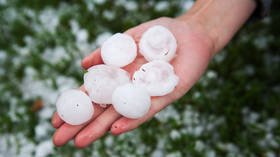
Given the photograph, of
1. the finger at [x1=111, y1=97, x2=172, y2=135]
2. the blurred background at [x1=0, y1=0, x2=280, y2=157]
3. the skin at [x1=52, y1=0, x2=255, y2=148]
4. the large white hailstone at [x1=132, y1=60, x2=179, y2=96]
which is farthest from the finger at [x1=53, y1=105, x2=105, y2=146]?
the blurred background at [x1=0, y1=0, x2=280, y2=157]

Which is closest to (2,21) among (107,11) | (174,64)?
(107,11)

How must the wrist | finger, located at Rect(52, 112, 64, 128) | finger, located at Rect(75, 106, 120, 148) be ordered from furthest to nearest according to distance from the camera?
the wrist < finger, located at Rect(52, 112, 64, 128) < finger, located at Rect(75, 106, 120, 148)

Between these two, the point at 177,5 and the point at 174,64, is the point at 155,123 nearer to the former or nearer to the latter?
the point at 174,64

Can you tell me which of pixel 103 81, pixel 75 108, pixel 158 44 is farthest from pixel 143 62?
pixel 75 108

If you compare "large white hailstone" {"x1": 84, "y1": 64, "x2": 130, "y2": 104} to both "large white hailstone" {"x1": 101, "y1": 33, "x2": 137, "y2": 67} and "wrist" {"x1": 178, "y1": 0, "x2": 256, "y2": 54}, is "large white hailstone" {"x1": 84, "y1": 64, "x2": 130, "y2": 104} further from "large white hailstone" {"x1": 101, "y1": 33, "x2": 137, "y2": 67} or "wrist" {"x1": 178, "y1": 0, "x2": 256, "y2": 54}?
"wrist" {"x1": 178, "y1": 0, "x2": 256, "y2": 54}

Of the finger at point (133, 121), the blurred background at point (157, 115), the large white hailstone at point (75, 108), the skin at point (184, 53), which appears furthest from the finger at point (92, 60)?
the blurred background at point (157, 115)
